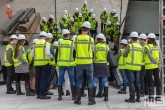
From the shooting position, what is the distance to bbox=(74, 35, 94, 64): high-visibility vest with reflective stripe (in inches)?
302


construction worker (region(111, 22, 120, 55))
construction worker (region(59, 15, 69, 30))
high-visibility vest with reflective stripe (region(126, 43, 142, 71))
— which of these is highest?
construction worker (region(59, 15, 69, 30))

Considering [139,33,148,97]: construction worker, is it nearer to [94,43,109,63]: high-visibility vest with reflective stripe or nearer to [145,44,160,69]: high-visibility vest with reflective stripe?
[145,44,160,69]: high-visibility vest with reflective stripe

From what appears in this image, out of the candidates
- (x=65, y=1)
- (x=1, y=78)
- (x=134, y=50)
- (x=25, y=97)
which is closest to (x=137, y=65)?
(x=134, y=50)

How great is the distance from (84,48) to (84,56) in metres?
0.19

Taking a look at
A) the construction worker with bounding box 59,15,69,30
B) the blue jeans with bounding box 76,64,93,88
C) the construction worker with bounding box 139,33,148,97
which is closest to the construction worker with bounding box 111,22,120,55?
the construction worker with bounding box 59,15,69,30

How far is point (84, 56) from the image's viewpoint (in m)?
7.70

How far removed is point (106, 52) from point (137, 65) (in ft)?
2.83

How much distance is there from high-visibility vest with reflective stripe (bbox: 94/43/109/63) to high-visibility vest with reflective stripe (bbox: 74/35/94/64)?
24.2 inches

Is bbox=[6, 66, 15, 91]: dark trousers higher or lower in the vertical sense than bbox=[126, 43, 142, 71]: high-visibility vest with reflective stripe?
lower

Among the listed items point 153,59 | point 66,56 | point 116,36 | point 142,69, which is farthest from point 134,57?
point 116,36

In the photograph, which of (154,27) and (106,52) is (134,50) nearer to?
(106,52)

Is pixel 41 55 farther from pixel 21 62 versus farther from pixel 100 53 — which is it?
pixel 100 53

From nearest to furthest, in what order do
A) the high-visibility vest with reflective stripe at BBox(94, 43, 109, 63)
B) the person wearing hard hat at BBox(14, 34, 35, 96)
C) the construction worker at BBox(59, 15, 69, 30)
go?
the high-visibility vest with reflective stripe at BBox(94, 43, 109, 63) < the person wearing hard hat at BBox(14, 34, 35, 96) < the construction worker at BBox(59, 15, 69, 30)

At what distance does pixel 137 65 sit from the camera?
26.8ft
